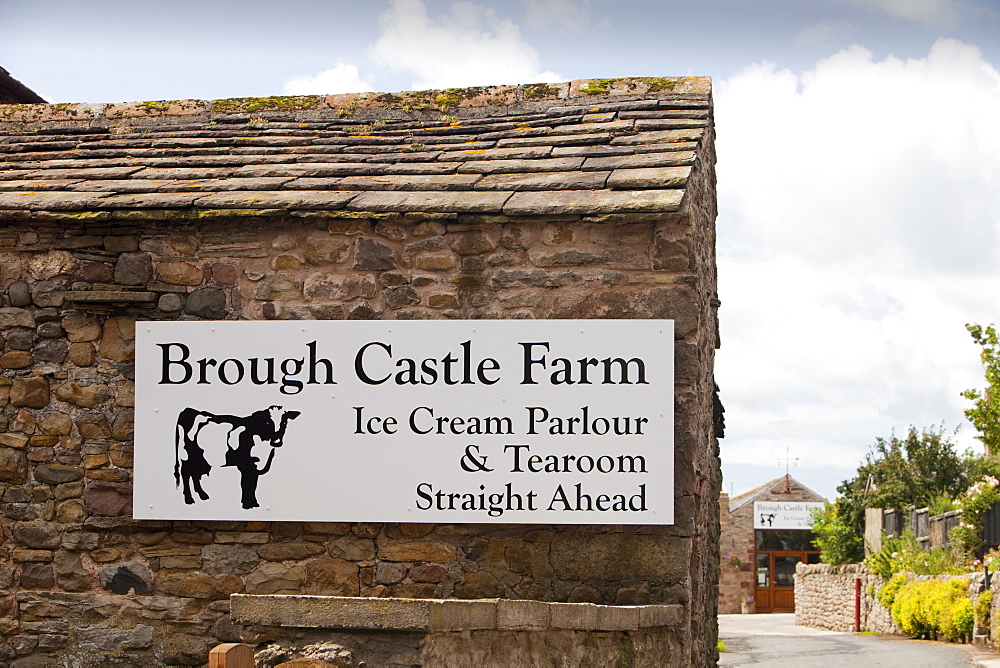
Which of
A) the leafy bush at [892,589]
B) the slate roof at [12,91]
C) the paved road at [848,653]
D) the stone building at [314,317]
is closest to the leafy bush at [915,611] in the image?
the paved road at [848,653]

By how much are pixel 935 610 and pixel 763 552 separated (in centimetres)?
2187

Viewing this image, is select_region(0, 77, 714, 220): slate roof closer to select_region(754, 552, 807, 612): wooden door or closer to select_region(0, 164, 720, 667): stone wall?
select_region(0, 164, 720, 667): stone wall

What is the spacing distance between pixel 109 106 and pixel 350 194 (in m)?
3.07

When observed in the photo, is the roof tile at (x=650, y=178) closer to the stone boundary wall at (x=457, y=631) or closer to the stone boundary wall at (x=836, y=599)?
the stone boundary wall at (x=457, y=631)

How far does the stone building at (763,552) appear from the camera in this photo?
3544 cm

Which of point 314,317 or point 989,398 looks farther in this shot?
point 989,398

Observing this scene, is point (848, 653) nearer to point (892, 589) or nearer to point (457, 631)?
point (892, 589)

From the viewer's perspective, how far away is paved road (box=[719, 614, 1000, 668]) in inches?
A: 485

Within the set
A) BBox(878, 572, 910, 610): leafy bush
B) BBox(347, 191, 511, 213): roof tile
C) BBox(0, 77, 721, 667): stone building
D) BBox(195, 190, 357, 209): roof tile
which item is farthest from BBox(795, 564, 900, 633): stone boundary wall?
BBox(195, 190, 357, 209): roof tile

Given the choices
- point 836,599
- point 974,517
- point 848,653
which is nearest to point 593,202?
point 848,653

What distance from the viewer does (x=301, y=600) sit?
216 inches

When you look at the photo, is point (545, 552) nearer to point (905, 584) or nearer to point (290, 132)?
point (290, 132)

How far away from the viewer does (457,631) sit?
17.2 feet

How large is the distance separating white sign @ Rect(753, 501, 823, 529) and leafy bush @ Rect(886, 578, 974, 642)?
62.4 feet
